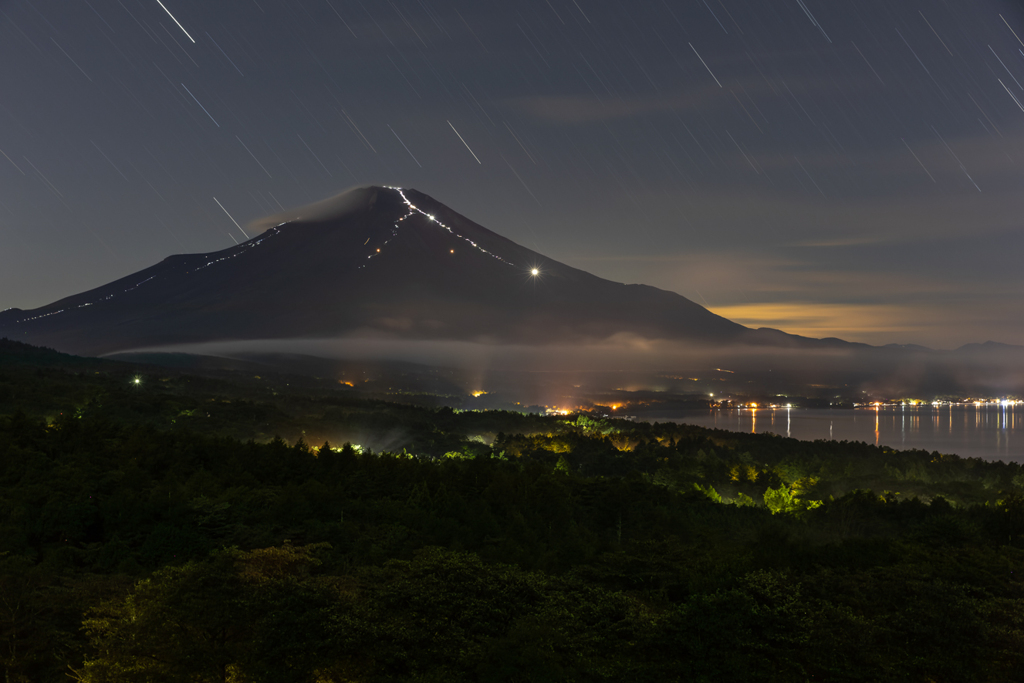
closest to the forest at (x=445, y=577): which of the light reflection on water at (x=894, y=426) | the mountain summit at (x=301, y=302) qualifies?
the light reflection on water at (x=894, y=426)

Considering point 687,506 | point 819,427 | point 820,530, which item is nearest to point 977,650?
point 820,530

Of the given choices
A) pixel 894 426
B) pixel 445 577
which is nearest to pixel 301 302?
pixel 894 426

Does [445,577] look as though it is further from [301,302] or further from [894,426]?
[301,302]

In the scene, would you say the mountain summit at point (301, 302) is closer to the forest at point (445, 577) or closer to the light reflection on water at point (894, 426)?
the light reflection on water at point (894, 426)

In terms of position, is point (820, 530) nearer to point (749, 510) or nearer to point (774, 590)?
point (749, 510)

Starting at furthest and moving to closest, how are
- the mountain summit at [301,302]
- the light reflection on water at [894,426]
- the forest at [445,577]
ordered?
1. the mountain summit at [301,302]
2. the light reflection on water at [894,426]
3. the forest at [445,577]

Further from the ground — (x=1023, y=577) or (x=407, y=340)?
(x=407, y=340)

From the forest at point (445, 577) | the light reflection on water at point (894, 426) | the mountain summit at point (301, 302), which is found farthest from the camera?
the mountain summit at point (301, 302)
